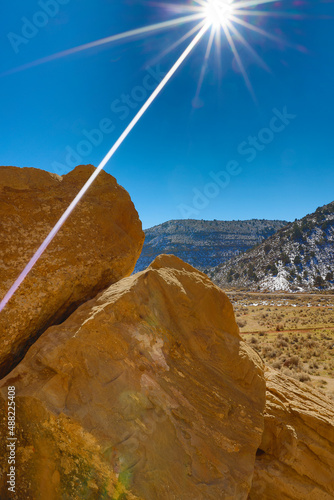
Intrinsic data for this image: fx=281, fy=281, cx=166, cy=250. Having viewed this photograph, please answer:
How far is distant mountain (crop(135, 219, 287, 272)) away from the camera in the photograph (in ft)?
410

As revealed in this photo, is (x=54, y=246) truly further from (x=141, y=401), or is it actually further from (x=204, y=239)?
(x=204, y=239)

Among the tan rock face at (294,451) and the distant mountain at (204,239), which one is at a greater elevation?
the distant mountain at (204,239)

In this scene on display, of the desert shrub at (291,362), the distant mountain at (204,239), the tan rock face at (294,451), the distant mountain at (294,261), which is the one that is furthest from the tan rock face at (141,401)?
the distant mountain at (204,239)

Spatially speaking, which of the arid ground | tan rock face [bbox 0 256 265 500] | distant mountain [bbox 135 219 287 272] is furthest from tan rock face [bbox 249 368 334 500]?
distant mountain [bbox 135 219 287 272]

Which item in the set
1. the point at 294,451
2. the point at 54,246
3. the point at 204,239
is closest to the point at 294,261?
the point at 204,239

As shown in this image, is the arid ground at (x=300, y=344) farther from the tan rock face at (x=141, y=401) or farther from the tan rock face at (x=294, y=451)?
the tan rock face at (x=141, y=401)

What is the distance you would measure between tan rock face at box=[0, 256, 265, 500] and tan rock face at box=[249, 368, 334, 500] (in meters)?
0.66

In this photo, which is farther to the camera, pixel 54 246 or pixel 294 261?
pixel 294 261

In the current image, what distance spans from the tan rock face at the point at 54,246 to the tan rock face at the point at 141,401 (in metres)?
0.49

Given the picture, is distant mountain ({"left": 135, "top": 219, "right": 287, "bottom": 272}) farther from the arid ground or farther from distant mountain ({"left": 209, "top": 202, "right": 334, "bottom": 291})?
the arid ground

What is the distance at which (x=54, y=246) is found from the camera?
194 inches

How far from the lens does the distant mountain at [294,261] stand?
65438 mm

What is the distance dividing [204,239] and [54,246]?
135 metres

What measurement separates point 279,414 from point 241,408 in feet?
3.84
